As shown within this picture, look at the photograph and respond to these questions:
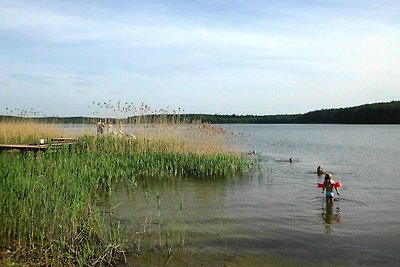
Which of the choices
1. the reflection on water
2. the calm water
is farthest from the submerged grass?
the reflection on water

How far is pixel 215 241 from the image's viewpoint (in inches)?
302

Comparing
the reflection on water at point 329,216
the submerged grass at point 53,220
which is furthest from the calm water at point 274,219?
the submerged grass at point 53,220

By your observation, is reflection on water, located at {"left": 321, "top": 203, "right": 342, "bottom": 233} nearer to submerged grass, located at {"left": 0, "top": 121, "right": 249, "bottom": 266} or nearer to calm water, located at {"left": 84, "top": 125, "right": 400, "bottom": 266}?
calm water, located at {"left": 84, "top": 125, "right": 400, "bottom": 266}

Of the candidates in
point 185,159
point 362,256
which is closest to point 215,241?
point 362,256

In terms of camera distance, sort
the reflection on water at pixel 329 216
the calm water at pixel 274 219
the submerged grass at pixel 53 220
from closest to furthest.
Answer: the submerged grass at pixel 53 220, the calm water at pixel 274 219, the reflection on water at pixel 329 216

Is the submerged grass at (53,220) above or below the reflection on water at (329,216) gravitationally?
above

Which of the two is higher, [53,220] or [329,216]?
[53,220]

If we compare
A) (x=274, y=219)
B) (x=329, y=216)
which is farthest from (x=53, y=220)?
(x=329, y=216)

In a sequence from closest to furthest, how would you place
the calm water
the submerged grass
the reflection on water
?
the submerged grass < the calm water < the reflection on water

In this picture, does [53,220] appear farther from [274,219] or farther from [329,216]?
[329,216]

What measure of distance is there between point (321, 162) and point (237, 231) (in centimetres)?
1698

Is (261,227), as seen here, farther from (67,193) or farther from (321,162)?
(321,162)

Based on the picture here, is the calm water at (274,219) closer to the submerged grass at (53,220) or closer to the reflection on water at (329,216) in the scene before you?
the reflection on water at (329,216)

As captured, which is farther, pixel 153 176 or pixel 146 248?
pixel 153 176
